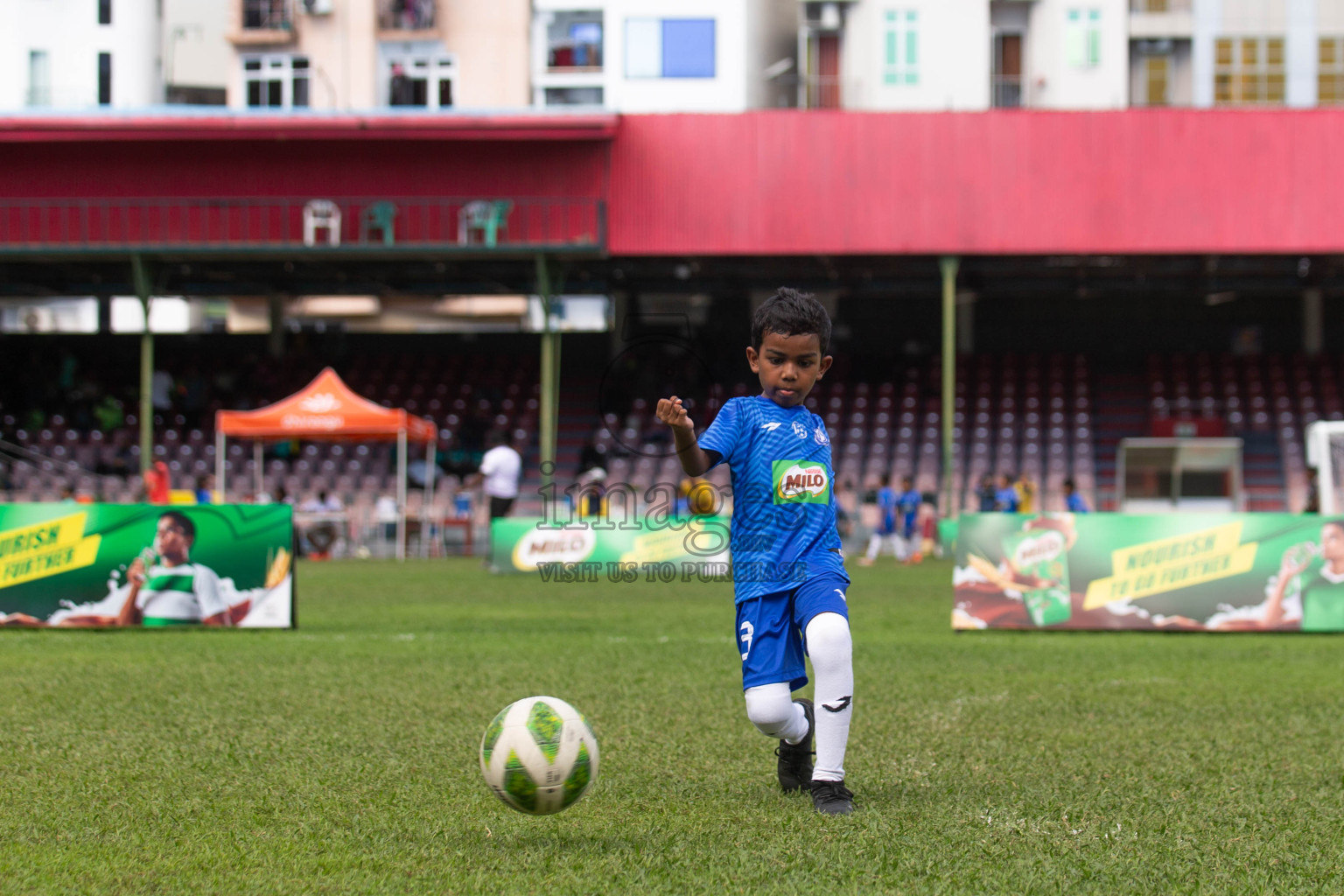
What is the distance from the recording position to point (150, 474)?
73.8 ft

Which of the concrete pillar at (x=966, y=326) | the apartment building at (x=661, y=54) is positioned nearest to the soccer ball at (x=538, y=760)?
the concrete pillar at (x=966, y=326)

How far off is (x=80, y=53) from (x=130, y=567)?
35.4m

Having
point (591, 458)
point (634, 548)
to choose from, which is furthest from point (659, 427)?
point (634, 548)

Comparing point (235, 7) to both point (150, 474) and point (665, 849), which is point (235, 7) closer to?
point (150, 474)

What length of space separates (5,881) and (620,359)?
3045 centimetres

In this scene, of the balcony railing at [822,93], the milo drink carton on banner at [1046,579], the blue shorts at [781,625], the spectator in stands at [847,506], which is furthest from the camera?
the balcony railing at [822,93]

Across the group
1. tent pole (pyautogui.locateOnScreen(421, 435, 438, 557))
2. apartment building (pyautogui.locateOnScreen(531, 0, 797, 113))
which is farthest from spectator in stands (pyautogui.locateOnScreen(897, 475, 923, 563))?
apartment building (pyautogui.locateOnScreen(531, 0, 797, 113))

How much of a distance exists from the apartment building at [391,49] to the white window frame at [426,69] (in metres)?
0.02

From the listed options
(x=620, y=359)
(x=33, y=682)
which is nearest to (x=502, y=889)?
(x=33, y=682)

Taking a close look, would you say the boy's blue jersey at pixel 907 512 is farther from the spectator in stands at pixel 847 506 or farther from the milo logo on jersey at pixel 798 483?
the milo logo on jersey at pixel 798 483

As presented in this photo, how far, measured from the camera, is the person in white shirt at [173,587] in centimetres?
1193

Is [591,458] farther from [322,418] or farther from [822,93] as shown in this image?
[822,93]

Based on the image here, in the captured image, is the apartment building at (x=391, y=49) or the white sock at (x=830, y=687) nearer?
the white sock at (x=830, y=687)

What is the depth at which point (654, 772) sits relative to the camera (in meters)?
5.78
